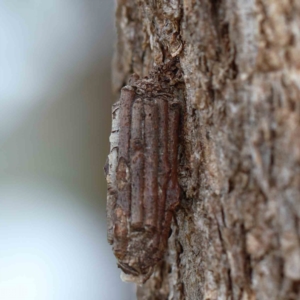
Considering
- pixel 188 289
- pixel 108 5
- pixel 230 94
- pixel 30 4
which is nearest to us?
pixel 230 94

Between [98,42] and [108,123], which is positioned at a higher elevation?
[98,42]

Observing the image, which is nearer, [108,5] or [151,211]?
[151,211]

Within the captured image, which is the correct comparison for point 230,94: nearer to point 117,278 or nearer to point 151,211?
point 151,211

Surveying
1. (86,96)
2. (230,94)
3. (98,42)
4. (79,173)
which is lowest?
(230,94)

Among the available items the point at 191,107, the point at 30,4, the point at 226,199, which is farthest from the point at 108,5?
the point at 226,199

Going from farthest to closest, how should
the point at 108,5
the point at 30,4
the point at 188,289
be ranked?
the point at 30,4 < the point at 108,5 < the point at 188,289

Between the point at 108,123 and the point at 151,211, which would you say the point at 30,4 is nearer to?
the point at 108,123
